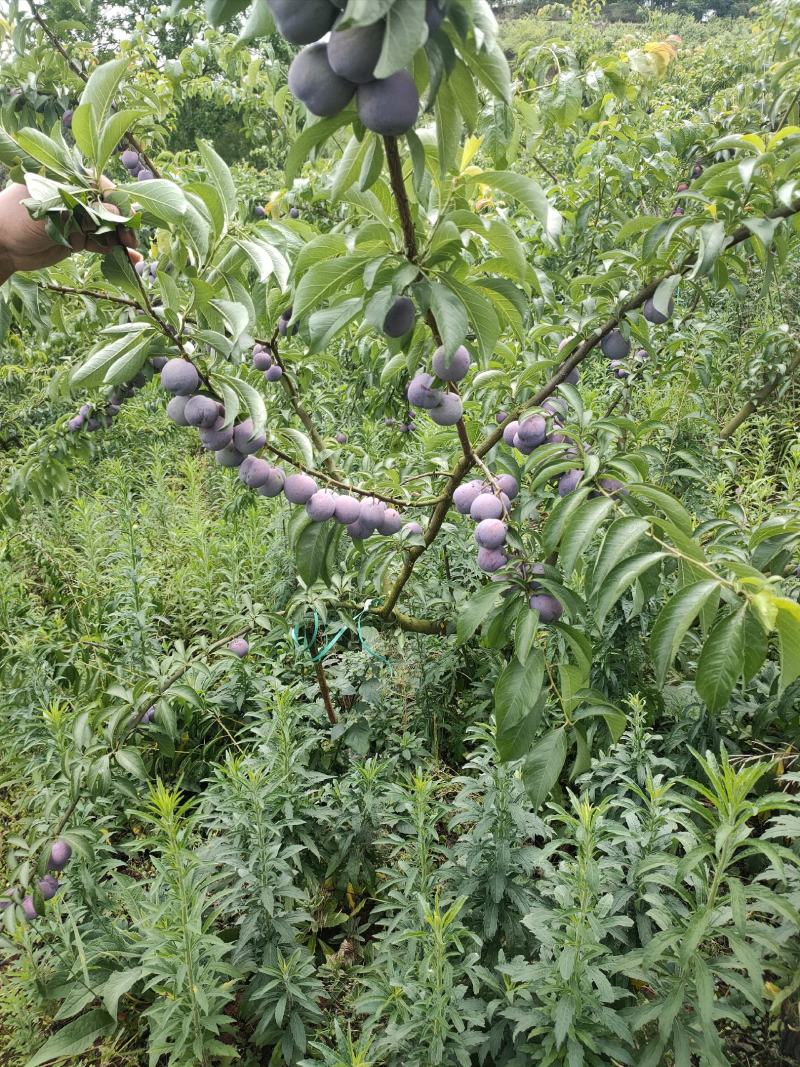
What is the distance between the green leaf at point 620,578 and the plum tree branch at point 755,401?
300 centimetres

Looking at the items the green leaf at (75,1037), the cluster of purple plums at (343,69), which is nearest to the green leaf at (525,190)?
the cluster of purple plums at (343,69)

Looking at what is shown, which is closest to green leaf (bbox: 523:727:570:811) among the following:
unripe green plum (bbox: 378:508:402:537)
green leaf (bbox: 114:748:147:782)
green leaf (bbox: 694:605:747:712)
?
green leaf (bbox: 694:605:747:712)

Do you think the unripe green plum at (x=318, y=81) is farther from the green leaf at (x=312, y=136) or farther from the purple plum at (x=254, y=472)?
the purple plum at (x=254, y=472)

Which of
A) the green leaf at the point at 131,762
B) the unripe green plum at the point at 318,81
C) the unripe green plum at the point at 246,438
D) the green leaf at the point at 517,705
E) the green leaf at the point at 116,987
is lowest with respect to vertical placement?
Result: the green leaf at the point at 116,987

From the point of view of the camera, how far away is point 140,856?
2275 millimetres

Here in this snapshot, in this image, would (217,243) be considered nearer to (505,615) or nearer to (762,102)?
(505,615)

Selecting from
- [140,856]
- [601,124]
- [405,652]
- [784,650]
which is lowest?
[140,856]

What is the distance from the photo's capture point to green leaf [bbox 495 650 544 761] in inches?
40.9

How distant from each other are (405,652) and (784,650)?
5.70 ft

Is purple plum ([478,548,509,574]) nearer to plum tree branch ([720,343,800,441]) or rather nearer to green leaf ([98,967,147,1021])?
green leaf ([98,967,147,1021])

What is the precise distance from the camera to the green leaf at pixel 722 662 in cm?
82

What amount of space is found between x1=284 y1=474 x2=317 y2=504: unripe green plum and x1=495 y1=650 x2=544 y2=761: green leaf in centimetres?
53

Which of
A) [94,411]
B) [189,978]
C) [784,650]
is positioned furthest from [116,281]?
[94,411]

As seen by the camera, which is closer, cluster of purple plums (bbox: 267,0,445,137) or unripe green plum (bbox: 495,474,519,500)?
cluster of purple plums (bbox: 267,0,445,137)
